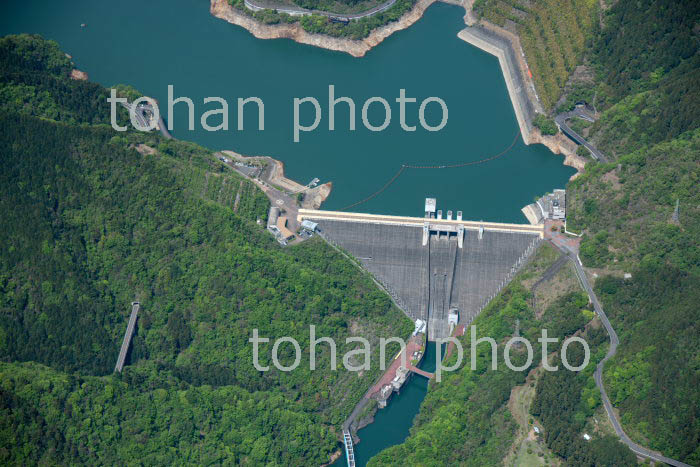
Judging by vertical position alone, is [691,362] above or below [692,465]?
above

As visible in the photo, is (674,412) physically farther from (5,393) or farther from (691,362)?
(5,393)

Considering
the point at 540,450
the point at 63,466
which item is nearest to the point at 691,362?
the point at 540,450

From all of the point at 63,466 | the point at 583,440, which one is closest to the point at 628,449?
the point at 583,440

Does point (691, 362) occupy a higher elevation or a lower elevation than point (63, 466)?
higher

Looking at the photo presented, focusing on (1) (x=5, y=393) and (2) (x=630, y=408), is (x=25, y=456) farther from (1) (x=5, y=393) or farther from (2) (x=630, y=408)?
(2) (x=630, y=408)

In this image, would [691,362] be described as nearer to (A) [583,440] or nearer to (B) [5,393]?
(A) [583,440]

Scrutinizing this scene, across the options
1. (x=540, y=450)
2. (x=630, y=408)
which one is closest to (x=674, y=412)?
(x=630, y=408)

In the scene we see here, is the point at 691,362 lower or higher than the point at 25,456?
higher
